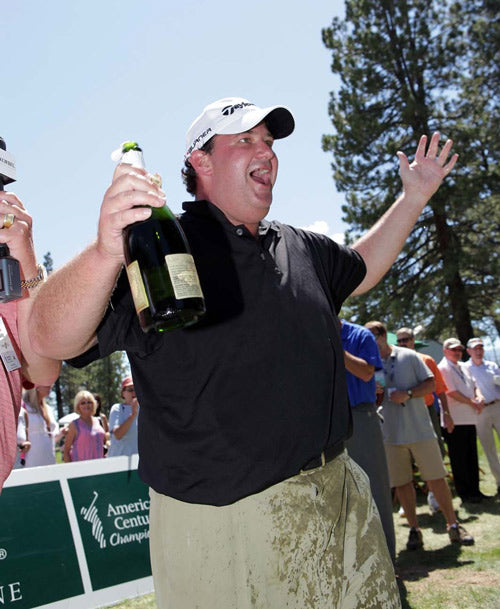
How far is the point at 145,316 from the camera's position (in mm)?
1480

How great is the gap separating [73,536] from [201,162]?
3887 mm

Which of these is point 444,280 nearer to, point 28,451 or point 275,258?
point 28,451

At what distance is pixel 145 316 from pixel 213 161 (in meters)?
1.23

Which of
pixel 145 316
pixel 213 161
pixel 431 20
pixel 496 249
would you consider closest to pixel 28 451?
pixel 213 161

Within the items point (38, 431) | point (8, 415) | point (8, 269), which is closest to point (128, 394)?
point (38, 431)

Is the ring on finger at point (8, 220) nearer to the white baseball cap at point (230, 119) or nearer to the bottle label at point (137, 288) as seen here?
the bottle label at point (137, 288)

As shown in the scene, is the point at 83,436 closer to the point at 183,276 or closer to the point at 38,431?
the point at 38,431

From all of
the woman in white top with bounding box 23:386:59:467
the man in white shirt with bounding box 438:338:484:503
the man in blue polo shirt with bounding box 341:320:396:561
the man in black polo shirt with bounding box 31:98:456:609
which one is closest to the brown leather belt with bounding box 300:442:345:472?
the man in black polo shirt with bounding box 31:98:456:609

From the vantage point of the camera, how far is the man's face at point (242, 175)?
242 cm

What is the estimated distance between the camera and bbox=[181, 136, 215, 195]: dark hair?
2555 millimetres

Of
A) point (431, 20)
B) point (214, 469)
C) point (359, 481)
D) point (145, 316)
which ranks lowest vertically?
point (359, 481)

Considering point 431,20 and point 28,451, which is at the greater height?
point 431,20

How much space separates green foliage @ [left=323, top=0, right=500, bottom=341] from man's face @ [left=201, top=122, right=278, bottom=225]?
21.7 metres

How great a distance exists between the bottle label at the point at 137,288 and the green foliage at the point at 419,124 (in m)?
22.7
